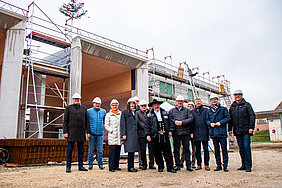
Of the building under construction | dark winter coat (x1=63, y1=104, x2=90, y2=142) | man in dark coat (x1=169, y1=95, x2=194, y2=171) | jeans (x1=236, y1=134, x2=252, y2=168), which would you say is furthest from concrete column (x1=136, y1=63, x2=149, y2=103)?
jeans (x1=236, y1=134, x2=252, y2=168)

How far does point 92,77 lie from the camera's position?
17.7 meters

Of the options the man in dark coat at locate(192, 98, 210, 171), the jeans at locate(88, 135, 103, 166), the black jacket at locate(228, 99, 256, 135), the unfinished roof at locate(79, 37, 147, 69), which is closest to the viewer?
the black jacket at locate(228, 99, 256, 135)

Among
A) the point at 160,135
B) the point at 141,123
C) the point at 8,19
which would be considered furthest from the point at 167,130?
the point at 8,19

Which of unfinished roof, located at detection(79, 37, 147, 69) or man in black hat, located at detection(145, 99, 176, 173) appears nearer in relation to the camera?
man in black hat, located at detection(145, 99, 176, 173)

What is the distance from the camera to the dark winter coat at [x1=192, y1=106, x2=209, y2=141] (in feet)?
19.5

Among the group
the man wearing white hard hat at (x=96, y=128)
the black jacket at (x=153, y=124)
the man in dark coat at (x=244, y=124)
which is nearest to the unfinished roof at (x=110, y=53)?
the man wearing white hard hat at (x=96, y=128)

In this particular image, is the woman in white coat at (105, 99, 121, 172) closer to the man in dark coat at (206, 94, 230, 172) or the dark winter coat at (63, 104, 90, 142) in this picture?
the dark winter coat at (63, 104, 90, 142)

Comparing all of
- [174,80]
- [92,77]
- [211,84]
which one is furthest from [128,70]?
[211,84]

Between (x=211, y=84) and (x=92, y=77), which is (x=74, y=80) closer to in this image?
(x=92, y=77)

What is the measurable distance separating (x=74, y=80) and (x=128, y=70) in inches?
190

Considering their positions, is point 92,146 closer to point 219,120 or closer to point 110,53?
point 219,120

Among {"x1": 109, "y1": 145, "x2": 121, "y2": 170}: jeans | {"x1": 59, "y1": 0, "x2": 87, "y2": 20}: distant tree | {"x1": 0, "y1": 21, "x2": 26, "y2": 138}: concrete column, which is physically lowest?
{"x1": 109, "y1": 145, "x2": 121, "y2": 170}: jeans

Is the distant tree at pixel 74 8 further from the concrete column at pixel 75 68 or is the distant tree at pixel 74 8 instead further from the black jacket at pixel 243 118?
the black jacket at pixel 243 118

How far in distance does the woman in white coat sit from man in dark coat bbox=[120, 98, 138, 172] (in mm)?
244
